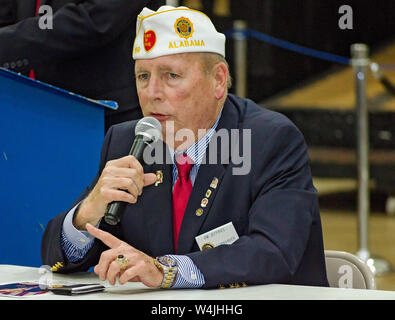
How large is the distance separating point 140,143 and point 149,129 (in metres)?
0.07

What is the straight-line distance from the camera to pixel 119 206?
69.6 inches

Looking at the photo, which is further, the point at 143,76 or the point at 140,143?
the point at 143,76

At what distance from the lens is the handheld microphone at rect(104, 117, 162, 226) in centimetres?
174

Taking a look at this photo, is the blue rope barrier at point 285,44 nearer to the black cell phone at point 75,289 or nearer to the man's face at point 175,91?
the man's face at point 175,91

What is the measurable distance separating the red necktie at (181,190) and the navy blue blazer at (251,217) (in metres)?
0.02

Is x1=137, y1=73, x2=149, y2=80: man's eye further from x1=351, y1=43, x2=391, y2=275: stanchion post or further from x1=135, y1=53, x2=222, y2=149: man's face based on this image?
x1=351, y1=43, x2=391, y2=275: stanchion post

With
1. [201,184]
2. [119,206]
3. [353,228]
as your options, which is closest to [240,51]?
[353,228]

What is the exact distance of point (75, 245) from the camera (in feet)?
6.83

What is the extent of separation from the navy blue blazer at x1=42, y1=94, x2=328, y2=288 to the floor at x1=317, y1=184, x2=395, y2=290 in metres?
2.56

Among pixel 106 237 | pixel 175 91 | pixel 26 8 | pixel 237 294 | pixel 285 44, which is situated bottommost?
pixel 237 294

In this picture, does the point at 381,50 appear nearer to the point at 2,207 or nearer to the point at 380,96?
the point at 380,96

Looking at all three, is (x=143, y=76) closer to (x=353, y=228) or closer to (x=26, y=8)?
(x=26, y=8)

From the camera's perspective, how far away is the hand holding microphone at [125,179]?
1.80 m

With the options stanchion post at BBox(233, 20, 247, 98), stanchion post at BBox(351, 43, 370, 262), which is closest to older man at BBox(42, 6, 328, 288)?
stanchion post at BBox(351, 43, 370, 262)
